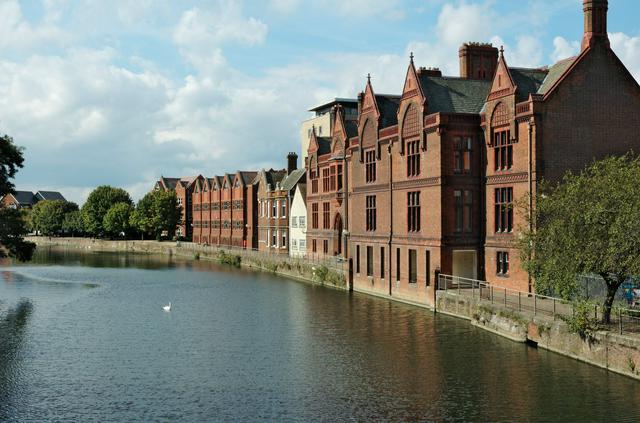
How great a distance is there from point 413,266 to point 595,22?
21.0m

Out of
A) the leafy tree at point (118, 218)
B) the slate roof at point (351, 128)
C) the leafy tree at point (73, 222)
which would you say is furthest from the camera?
the leafy tree at point (73, 222)

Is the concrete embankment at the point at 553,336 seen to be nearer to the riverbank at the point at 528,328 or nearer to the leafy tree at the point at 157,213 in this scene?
the riverbank at the point at 528,328

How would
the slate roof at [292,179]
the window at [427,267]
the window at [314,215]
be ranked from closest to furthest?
the window at [427,267] < the window at [314,215] < the slate roof at [292,179]

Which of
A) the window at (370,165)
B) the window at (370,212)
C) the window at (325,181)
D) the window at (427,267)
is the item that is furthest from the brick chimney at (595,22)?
the window at (325,181)

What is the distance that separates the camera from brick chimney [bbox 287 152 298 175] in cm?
9981

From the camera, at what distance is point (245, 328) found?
42.4 meters

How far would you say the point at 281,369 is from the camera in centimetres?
3138

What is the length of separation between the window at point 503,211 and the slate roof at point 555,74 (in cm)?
686

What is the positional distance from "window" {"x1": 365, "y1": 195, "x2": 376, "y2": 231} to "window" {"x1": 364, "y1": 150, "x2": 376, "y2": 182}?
5.31 ft

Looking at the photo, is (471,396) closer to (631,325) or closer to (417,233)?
(631,325)

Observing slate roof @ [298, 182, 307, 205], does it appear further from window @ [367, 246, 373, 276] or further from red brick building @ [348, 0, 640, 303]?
red brick building @ [348, 0, 640, 303]

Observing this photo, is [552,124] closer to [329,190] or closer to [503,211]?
[503,211]

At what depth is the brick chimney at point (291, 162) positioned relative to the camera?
327 feet

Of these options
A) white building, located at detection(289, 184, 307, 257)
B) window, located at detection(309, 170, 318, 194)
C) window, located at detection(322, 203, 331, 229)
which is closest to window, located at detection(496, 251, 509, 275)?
window, located at detection(322, 203, 331, 229)
